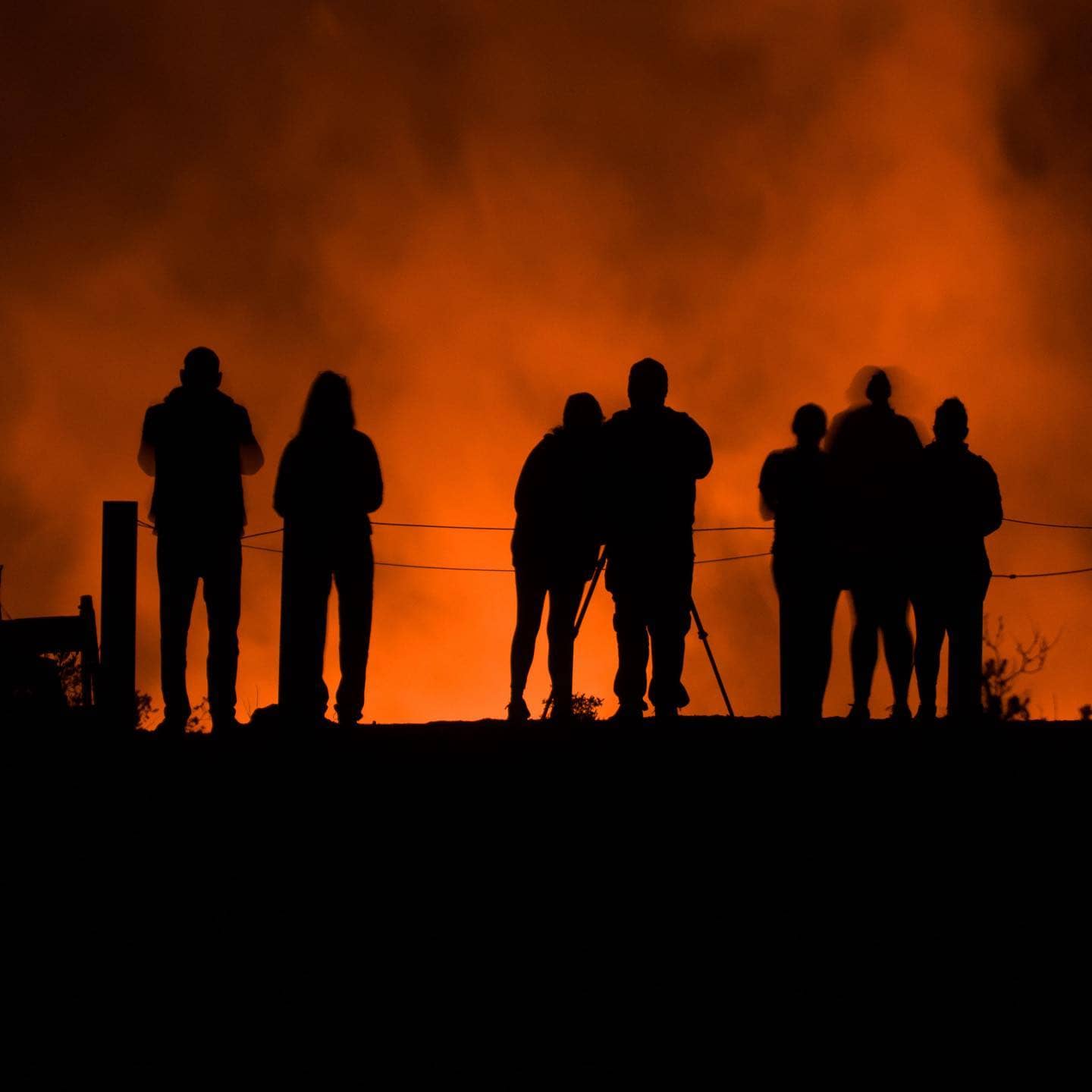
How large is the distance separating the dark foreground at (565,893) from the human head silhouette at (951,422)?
91.6 inches

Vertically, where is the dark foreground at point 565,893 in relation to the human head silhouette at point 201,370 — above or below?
below

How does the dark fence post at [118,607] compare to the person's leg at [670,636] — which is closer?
the person's leg at [670,636]

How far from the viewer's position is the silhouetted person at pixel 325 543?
9.02m

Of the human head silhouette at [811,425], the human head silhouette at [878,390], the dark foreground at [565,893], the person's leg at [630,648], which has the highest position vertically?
the human head silhouette at [878,390]

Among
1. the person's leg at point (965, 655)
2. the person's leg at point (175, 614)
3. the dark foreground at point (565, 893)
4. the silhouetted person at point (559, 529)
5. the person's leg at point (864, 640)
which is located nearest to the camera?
the dark foreground at point (565, 893)

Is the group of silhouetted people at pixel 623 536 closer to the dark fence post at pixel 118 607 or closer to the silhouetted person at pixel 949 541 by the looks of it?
the silhouetted person at pixel 949 541

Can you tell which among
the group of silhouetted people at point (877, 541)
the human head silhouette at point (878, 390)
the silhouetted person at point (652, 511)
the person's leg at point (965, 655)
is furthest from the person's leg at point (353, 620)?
the person's leg at point (965, 655)

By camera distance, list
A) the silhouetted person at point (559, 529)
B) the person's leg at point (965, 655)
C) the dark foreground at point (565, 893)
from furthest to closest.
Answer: the person's leg at point (965, 655)
the silhouetted person at point (559, 529)
the dark foreground at point (565, 893)

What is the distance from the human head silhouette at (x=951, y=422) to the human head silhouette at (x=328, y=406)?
3.61 metres

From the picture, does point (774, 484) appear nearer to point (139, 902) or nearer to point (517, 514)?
point (517, 514)

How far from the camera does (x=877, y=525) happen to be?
9555 mm

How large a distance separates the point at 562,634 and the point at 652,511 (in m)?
1.12

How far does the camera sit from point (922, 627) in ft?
31.9

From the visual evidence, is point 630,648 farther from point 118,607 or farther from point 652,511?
point 118,607
